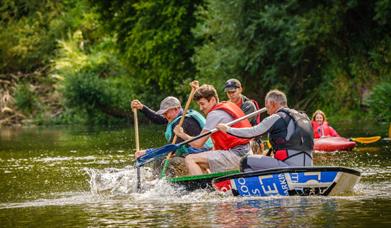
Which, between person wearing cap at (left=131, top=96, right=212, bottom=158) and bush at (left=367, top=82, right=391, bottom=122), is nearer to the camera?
person wearing cap at (left=131, top=96, right=212, bottom=158)

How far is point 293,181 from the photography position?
50.4 feet

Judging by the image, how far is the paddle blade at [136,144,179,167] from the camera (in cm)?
1719

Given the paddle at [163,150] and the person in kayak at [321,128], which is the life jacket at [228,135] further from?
the person in kayak at [321,128]

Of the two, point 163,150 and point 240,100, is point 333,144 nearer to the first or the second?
point 240,100

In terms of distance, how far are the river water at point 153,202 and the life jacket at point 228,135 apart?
928 millimetres

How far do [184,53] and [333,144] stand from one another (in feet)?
80.7

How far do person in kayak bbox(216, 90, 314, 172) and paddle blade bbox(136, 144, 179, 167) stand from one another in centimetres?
154

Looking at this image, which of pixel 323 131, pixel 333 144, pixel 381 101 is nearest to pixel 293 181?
pixel 333 144

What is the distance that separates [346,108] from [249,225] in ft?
87.7

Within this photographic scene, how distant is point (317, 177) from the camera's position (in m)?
15.2

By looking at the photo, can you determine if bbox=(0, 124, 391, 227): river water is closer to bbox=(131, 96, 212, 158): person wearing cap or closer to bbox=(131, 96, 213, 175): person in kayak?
bbox=(131, 96, 213, 175): person in kayak

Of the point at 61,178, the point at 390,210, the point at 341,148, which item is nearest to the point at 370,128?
the point at 341,148

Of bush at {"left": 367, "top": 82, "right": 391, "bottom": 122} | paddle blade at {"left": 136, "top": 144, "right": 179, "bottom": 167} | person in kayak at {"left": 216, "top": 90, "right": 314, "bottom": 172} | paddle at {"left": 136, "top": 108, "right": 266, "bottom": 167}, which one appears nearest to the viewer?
person in kayak at {"left": 216, "top": 90, "right": 314, "bottom": 172}

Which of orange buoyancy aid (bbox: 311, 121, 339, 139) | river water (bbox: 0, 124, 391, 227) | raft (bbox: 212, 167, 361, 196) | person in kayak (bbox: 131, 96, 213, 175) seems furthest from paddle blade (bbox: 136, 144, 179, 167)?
orange buoyancy aid (bbox: 311, 121, 339, 139)
